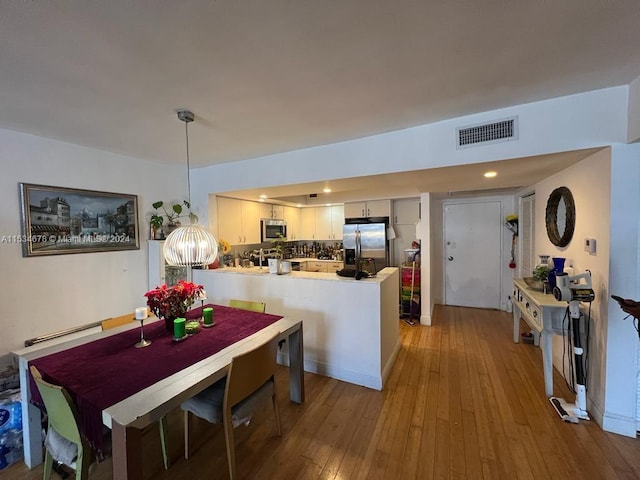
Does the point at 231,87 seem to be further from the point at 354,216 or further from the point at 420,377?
the point at 354,216

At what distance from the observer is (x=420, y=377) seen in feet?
8.80

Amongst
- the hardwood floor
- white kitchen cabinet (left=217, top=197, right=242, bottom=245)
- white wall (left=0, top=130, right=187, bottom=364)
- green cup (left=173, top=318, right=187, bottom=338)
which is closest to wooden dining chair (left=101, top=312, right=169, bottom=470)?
the hardwood floor

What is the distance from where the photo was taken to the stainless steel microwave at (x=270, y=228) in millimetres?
4938

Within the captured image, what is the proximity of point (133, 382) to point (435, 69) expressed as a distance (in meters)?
2.41

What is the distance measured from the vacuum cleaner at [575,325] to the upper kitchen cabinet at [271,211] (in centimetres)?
419

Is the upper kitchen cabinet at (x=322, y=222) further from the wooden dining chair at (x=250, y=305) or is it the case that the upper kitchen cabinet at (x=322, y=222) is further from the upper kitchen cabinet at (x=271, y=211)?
the wooden dining chair at (x=250, y=305)

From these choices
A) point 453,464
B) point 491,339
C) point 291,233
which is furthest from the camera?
point 291,233

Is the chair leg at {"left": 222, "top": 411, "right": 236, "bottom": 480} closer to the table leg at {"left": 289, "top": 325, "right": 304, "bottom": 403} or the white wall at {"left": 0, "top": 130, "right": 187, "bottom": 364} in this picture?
the table leg at {"left": 289, "top": 325, "right": 304, "bottom": 403}

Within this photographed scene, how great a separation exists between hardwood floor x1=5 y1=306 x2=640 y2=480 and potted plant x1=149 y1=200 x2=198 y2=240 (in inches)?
86.0

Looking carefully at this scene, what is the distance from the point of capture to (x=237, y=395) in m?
1.55

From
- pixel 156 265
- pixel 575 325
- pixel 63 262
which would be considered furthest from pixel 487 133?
pixel 63 262

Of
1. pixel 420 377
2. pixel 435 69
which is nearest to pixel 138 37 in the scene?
pixel 435 69

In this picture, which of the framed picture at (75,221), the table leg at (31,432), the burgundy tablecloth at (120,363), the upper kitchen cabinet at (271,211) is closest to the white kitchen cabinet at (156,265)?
the framed picture at (75,221)

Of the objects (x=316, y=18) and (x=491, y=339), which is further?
(x=491, y=339)
